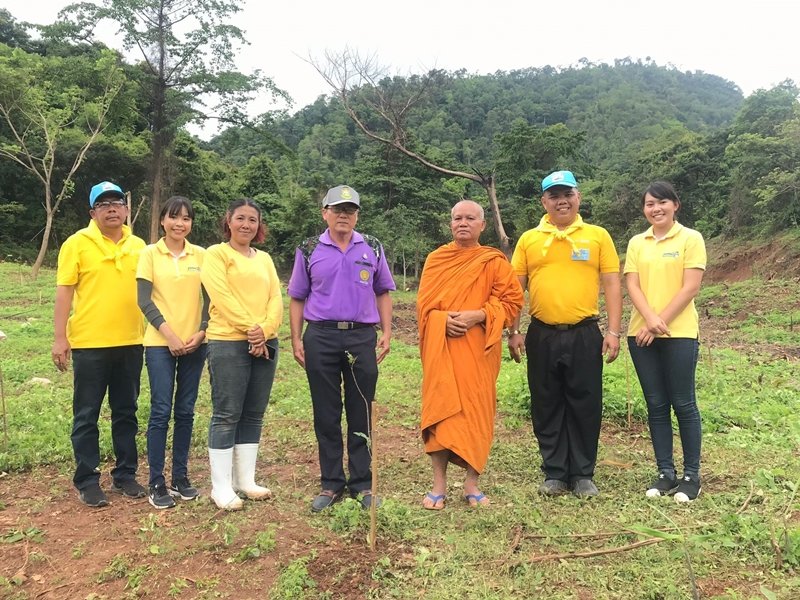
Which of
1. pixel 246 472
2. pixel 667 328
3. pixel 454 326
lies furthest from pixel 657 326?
pixel 246 472

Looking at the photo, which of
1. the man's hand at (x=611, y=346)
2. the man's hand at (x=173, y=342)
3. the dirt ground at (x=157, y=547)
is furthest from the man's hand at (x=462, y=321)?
the man's hand at (x=173, y=342)

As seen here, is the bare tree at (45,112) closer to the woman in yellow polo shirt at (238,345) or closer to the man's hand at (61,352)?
the man's hand at (61,352)

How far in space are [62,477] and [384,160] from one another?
21160 mm

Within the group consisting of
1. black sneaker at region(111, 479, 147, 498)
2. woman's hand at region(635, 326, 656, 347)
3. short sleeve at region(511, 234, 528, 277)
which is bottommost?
black sneaker at region(111, 479, 147, 498)

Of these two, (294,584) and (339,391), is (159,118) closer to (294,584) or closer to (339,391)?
(339,391)

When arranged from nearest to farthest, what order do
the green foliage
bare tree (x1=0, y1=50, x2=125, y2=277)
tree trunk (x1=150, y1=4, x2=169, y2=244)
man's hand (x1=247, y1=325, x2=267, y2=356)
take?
the green foliage
man's hand (x1=247, y1=325, x2=267, y2=356)
bare tree (x1=0, y1=50, x2=125, y2=277)
tree trunk (x1=150, y1=4, x2=169, y2=244)

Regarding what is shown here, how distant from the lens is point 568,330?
3.45 m

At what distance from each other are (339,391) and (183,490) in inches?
44.8

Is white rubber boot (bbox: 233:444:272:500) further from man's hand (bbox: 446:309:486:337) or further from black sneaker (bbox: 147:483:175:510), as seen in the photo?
man's hand (bbox: 446:309:486:337)

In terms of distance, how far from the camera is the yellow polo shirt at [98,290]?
3291mm

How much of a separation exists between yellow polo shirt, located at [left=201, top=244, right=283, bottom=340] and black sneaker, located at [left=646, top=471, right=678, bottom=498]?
2.47m

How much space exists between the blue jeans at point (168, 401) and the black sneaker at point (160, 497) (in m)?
0.03

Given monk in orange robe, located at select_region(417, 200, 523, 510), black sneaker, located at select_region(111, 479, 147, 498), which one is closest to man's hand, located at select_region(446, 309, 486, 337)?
monk in orange robe, located at select_region(417, 200, 523, 510)

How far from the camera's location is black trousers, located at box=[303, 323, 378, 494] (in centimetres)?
330
